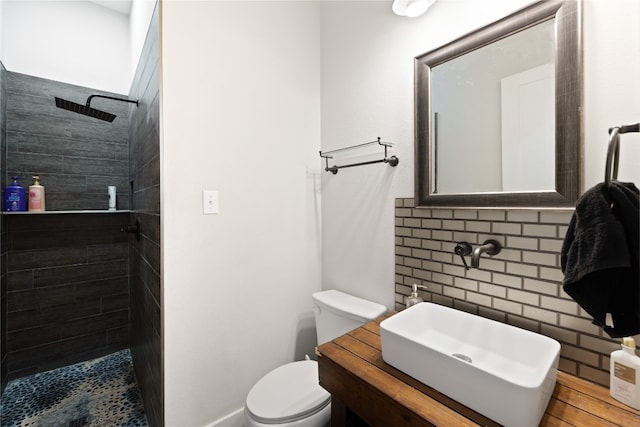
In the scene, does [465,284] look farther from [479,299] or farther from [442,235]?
[442,235]

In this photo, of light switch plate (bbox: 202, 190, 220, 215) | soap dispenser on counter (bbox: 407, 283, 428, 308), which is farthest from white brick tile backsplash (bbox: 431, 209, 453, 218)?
light switch plate (bbox: 202, 190, 220, 215)

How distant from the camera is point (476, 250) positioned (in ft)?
3.19

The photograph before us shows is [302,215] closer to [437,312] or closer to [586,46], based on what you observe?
[437,312]

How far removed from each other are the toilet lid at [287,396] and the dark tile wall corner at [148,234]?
491mm

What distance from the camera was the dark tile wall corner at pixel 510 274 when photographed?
0.90 meters

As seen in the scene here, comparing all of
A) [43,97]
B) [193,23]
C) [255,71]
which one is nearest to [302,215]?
[255,71]

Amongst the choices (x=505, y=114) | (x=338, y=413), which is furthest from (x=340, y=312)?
(x=505, y=114)

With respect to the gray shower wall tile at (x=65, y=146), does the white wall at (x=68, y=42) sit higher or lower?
higher

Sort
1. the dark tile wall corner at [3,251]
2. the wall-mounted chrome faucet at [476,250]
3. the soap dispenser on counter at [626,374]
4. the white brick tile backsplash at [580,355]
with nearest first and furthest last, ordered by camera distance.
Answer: the soap dispenser on counter at [626,374], the white brick tile backsplash at [580,355], the wall-mounted chrome faucet at [476,250], the dark tile wall corner at [3,251]

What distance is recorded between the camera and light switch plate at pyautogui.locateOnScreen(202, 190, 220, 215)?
142 centimetres

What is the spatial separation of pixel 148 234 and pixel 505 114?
184 cm

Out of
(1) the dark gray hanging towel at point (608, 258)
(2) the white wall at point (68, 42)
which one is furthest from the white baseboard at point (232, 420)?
(2) the white wall at point (68, 42)

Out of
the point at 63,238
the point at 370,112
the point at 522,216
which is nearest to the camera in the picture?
the point at 522,216

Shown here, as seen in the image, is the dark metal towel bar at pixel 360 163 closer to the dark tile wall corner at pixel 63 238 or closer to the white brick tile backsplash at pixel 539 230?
the white brick tile backsplash at pixel 539 230
